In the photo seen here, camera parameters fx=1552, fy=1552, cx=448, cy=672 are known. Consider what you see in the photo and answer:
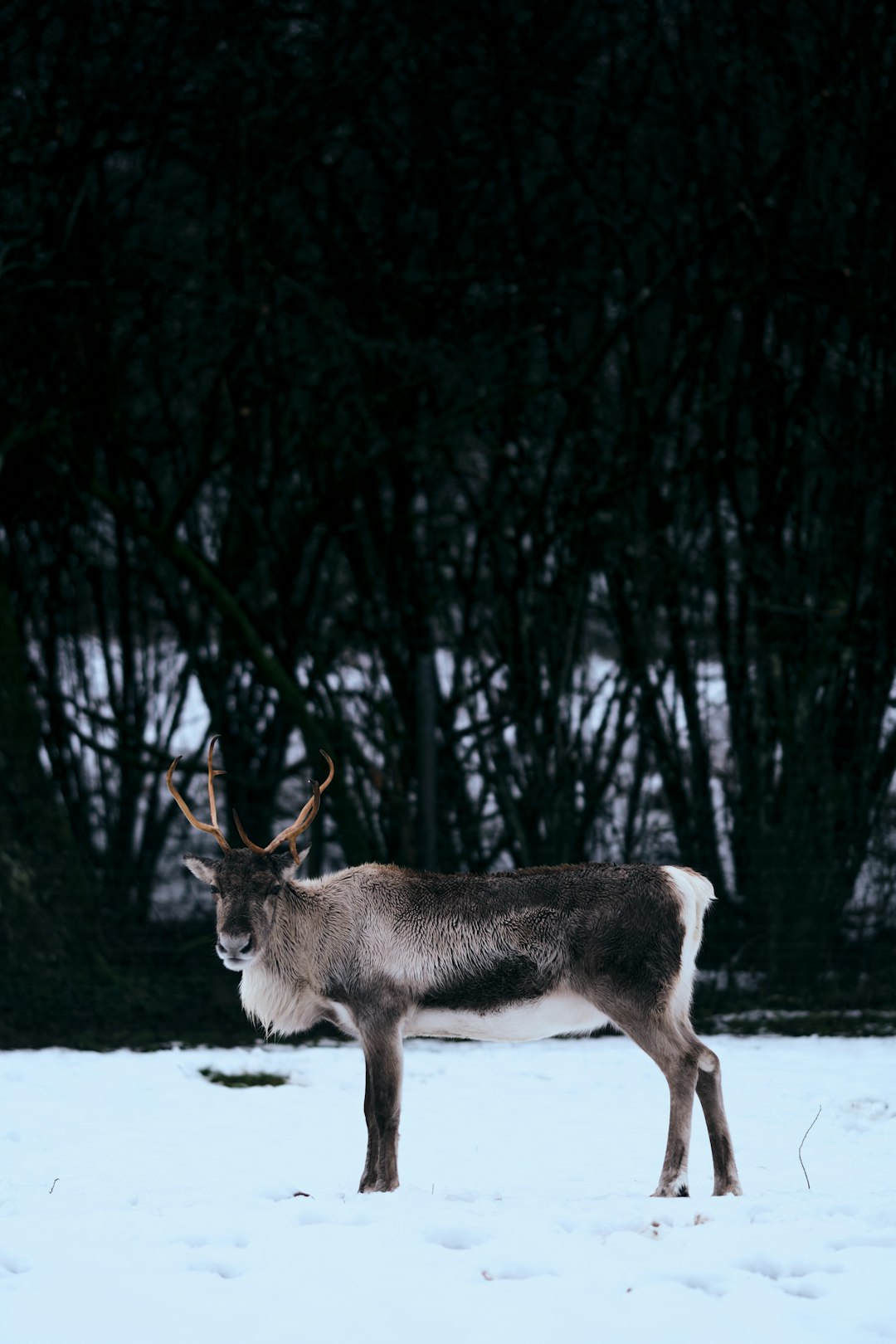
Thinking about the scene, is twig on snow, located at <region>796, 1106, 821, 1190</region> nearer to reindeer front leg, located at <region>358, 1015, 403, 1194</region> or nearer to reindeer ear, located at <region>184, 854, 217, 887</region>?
reindeer front leg, located at <region>358, 1015, 403, 1194</region>

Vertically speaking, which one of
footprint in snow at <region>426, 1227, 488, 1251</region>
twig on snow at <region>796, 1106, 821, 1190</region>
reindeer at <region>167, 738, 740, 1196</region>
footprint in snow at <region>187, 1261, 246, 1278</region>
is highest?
reindeer at <region>167, 738, 740, 1196</region>

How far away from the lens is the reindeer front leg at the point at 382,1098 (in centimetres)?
588

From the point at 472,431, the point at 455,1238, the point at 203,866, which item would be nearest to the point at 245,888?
the point at 203,866

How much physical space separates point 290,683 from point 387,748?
0.85 m

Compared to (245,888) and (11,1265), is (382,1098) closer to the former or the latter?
(245,888)

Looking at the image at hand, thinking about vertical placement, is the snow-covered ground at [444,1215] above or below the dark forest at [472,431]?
below

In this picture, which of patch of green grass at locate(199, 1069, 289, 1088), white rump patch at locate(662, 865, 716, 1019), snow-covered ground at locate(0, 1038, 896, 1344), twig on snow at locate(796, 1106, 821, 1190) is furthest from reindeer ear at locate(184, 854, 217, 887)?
patch of green grass at locate(199, 1069, 289, 1088)

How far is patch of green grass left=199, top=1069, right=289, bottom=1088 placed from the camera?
874 cm

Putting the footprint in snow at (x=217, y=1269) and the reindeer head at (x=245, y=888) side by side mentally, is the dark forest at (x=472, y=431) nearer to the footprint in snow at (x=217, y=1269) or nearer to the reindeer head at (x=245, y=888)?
the reindeer head at (x=245, y=888)

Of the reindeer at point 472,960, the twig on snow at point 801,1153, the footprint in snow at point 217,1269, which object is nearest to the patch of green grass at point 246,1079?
the reindeer at point 472,960

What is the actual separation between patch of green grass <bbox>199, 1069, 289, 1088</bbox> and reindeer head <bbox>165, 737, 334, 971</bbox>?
2756 millimetres

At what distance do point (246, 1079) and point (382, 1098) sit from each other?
307 centimetres

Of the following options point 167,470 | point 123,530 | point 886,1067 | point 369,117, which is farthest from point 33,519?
point 886,1067

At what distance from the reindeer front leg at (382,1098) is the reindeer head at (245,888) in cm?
55
